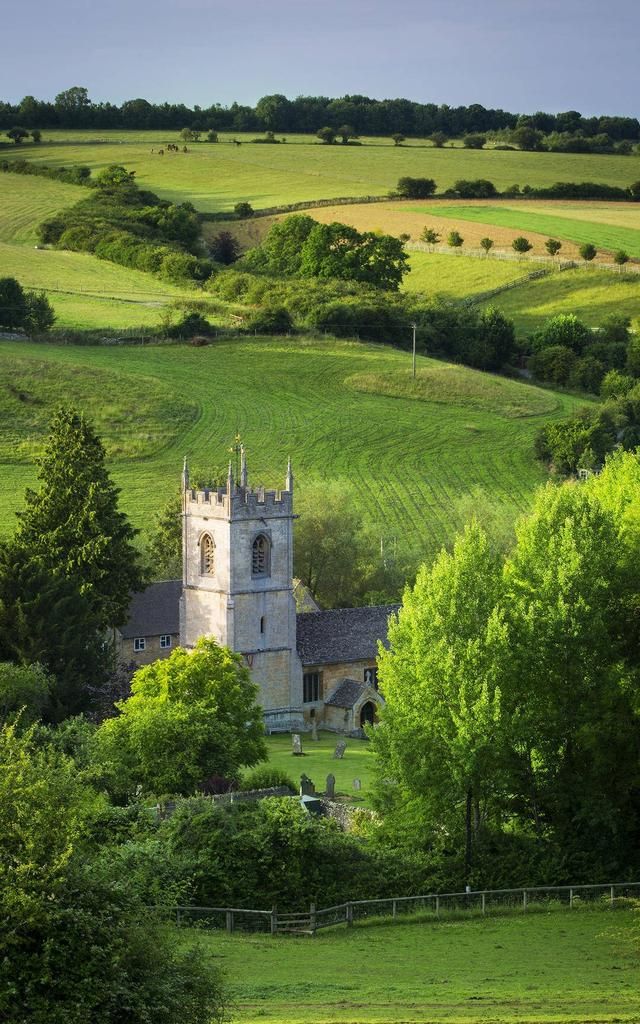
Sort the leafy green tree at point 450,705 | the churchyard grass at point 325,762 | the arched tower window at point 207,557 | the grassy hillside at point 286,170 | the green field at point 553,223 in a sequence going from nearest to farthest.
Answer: the leafy green tree at point 450,705
the churchyard grass at point 325,762
the arched tower window at point 207,557
the green field at point 553,223
the grassy hillside at point 286,170

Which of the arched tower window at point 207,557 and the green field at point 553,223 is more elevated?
the green field at point 553,223

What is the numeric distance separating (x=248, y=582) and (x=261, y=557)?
1314 millimetres

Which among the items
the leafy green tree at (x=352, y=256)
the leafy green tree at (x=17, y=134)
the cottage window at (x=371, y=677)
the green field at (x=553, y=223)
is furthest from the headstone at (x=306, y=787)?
the leafy green tree at (x=17, y=134)

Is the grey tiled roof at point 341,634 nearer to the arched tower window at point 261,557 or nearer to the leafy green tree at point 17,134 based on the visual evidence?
the arched tower window at point 261,557

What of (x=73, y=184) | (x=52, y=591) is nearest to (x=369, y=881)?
(x=52, y=591)

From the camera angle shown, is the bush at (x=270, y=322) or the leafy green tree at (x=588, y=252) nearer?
the bush at (x=270, y=322)

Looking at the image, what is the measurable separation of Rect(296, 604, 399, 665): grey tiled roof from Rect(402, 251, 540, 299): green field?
69.6 m

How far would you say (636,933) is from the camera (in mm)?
46469

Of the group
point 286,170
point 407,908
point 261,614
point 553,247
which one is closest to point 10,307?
point 553,247

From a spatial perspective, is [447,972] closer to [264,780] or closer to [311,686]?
[264,780]

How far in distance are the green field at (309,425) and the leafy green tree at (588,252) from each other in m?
29.3

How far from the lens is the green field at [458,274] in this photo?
153250 millimetres

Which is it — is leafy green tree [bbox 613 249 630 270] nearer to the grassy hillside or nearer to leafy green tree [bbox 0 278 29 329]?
the grassy hillside

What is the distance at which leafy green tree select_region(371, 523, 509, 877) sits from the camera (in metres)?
53.2
